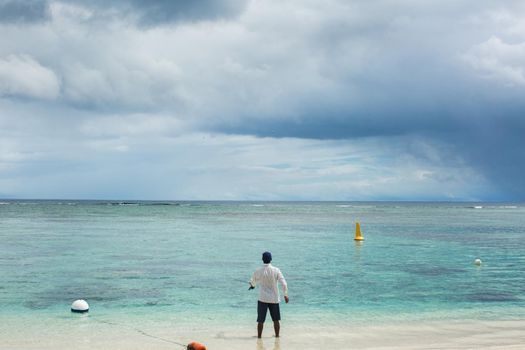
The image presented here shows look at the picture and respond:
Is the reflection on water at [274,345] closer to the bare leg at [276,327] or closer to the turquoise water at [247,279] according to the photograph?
the bare leg at [276,327]

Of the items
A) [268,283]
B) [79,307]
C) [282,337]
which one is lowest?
[282,337]

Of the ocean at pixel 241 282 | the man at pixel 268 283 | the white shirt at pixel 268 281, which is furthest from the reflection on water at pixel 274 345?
the ocean at pixel 241 282

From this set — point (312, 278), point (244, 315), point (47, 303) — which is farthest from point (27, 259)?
point (244, 315)

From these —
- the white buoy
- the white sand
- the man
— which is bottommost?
the white sand

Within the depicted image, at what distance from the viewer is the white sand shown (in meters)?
13.7

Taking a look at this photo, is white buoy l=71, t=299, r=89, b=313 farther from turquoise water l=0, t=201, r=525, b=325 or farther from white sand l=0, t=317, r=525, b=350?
white sand l=0, t=317, r=525, b=350

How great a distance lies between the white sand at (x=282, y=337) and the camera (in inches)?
540

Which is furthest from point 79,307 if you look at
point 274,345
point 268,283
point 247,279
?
point 247,279

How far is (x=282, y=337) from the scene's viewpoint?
48.2 ft

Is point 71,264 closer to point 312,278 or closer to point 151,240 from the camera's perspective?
point 312,278

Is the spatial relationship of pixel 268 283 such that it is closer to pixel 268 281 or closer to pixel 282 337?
pixel 268 281

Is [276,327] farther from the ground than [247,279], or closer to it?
farther from the ground

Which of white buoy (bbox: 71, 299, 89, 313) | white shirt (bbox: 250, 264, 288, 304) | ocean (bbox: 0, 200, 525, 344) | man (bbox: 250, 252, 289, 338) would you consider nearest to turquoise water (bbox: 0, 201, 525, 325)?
ocean (bbox: 0, 200, 525, 344)

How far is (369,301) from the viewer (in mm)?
20141
